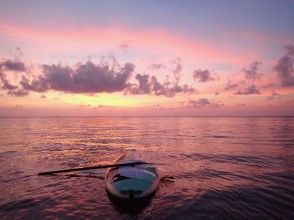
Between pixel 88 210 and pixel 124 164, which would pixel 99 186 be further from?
pixel 88 210

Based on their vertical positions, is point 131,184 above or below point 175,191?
above

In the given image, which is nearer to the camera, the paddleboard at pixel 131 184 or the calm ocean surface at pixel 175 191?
the calm ocean surface at pixel 175 191

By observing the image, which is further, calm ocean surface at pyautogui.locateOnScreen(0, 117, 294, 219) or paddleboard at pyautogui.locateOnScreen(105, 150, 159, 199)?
paddleboard at pyautogui.locateOnScreen(105, 150, 159, 199)

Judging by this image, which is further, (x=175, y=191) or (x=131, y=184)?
(x=175, y=191)

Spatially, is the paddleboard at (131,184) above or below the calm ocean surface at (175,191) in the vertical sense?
above

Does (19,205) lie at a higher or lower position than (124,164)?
lower

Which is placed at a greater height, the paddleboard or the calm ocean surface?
the paddleboard

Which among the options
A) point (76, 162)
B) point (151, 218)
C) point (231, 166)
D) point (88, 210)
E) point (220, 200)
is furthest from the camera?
point (76, 162)

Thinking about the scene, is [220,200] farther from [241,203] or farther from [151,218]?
[151,218]

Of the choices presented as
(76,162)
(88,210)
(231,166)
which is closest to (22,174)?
(76,162)

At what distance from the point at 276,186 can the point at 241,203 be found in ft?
18.6

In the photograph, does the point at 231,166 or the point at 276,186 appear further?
the point at 231,166

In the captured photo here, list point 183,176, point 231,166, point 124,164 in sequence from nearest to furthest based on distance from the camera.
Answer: point 124,164, point 183,176, point 231,166

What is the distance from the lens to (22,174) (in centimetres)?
2542
